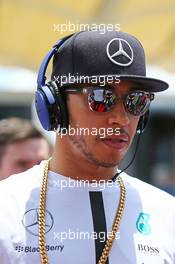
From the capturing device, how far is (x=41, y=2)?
5629 millimetres

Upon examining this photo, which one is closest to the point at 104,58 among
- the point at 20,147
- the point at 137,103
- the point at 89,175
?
the point at 137,103

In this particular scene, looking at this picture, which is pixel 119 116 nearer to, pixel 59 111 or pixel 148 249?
pixel 59 111

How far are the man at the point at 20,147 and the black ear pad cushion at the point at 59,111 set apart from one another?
7.32ft

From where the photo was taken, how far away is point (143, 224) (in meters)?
2.99

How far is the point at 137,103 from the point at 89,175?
0.35 meters

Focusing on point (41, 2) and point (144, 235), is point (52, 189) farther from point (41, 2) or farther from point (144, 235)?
point (41, 2)

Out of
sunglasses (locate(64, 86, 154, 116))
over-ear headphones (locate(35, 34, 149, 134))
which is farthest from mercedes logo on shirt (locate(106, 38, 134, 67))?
over-ear headphones (locate(35, 34, 149, 134))

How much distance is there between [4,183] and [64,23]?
297 cm

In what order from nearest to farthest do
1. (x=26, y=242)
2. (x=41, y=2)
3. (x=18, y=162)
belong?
1. (x=26, y=242)
2. (x=18, y=162)
3. (x=41, y=2)

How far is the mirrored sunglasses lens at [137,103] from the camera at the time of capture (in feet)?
9.46

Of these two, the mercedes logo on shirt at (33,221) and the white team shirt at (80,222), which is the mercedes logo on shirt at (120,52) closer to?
the white team shirt at (80,222)

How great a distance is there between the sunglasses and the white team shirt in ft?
1.07

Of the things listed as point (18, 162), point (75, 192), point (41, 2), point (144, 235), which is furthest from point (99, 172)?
point (41, 2)
